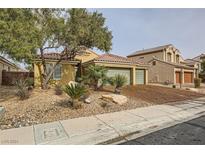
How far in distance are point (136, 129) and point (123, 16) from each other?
842cm

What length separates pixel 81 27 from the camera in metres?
12.9

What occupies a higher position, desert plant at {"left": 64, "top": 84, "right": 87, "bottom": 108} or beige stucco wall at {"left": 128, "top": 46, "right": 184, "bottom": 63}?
beige stucco wall at {"left": 128, "top": 46, "right": 184, "bottom": 63}

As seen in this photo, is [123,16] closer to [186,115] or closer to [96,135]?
[186,115]

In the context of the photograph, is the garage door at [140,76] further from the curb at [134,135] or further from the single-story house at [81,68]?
the curb at [134,135]

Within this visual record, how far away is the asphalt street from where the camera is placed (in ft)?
18.5

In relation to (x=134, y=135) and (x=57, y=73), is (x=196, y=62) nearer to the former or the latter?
(x=57, y=73)

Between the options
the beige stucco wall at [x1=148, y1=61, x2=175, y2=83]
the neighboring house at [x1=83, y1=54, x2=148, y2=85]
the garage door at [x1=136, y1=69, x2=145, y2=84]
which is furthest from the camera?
the beige stucco wall at [x1=148, y1=61, x2=175, y2=83]

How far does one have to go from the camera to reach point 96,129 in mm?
6852

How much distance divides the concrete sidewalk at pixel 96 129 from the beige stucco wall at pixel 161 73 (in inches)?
775

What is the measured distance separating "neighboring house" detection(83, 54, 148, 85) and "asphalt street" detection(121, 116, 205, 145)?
42.9 ft

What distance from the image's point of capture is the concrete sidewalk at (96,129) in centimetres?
589

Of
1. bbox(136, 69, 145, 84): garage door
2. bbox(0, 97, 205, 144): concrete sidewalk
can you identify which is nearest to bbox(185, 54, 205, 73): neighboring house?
bbox(136, 69, 145, 84): garage door

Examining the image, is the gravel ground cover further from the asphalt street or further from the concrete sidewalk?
the asphalt street
